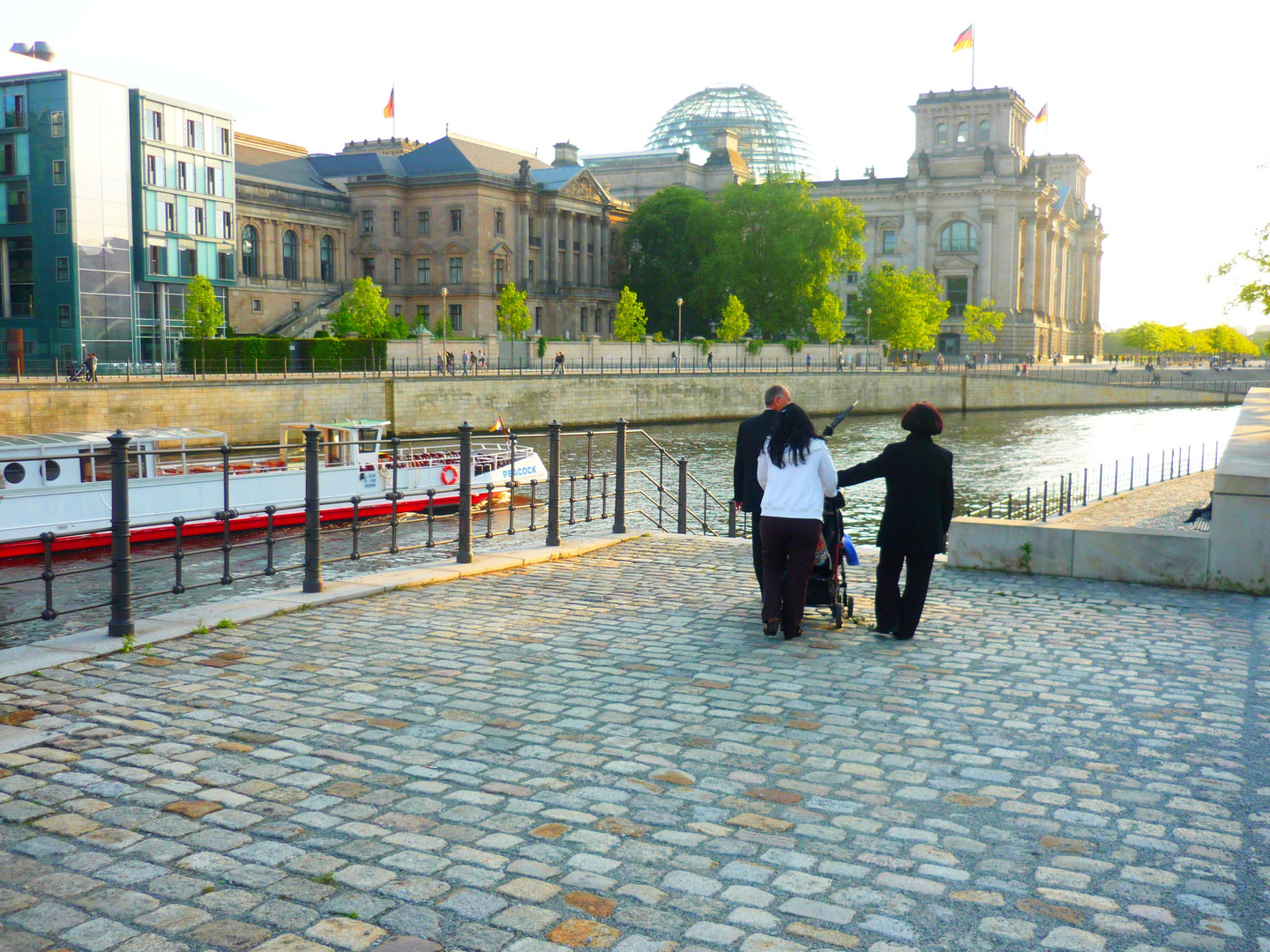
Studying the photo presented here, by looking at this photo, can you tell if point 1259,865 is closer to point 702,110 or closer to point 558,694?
point 558,694

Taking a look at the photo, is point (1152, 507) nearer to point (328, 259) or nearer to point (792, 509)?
point (792, 509)

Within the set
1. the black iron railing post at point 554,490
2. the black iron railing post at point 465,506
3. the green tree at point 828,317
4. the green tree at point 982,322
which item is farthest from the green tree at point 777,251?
the black iron railing post at point 465,506

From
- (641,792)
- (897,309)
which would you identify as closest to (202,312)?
(897,309)

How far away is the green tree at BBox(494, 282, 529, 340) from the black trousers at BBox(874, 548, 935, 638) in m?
68.5

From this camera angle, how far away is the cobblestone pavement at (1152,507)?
20.8 metres

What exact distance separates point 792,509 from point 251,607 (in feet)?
14.7

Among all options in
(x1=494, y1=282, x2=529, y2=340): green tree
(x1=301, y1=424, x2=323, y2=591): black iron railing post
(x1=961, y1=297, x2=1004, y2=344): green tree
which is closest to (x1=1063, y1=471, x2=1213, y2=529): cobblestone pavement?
(x1=301, y1=424, x2=323, y2=591): black iron railing post

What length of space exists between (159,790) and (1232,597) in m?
9.29

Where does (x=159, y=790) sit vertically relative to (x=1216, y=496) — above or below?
below

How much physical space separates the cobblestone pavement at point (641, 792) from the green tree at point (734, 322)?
242 feet

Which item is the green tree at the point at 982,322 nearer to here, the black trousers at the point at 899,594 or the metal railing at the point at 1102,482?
the metal railing at the point at 1102,482

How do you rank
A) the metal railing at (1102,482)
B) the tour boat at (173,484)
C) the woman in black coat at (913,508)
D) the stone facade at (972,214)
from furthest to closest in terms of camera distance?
the stone facade at (972,214)
the metal railing at (1102,482)
the tour boat at (173,484)
the woman in black coat at (913,508)

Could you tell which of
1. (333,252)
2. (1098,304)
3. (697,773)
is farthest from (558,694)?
(1098,304)

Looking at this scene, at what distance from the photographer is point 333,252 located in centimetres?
8656
